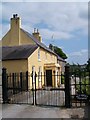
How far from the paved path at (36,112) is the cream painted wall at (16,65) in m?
15.4

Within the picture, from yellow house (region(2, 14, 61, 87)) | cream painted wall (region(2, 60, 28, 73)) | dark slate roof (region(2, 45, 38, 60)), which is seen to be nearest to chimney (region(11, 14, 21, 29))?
yellow house (region(2, 14, 61, 87))

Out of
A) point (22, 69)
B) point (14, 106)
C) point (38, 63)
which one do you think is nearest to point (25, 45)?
point (38, 63)

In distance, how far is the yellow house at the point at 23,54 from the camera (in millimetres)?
32719

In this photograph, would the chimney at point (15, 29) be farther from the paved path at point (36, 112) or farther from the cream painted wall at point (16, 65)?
the paved path at point (36, 112)

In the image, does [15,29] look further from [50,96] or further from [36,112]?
[36,112]

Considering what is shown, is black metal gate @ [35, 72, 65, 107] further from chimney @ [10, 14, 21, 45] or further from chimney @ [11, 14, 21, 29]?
chimney @ [11, 14, 21, 29]

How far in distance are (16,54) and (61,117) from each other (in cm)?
2153

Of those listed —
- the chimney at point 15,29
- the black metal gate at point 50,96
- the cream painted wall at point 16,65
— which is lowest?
the black metal gate at point 50,96

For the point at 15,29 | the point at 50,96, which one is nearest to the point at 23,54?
the point at 15,29

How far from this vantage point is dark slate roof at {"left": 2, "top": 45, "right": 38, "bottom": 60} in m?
33.1

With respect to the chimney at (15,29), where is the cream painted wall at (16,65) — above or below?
below

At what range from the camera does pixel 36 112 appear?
14.8 m

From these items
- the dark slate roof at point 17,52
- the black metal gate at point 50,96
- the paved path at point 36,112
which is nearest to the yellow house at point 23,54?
the dark slate roof at point 17,52

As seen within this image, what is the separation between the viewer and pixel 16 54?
113ft
